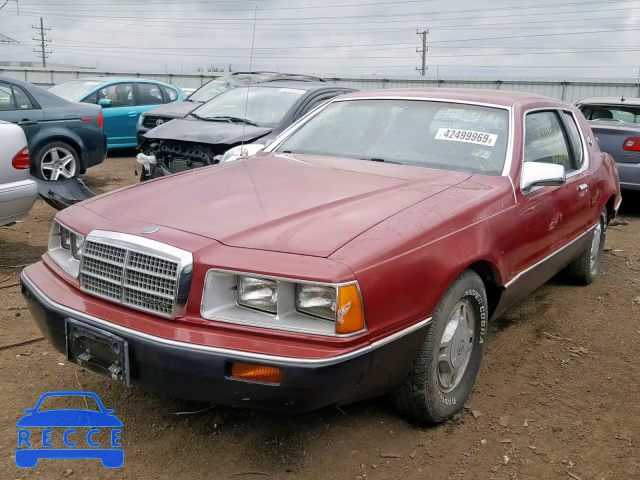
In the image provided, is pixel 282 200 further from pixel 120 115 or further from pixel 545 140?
pixel 120 115

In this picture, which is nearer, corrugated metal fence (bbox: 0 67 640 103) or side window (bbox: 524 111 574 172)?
side window (bbox: 524 111 574 172)

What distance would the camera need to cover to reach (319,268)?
2402mm

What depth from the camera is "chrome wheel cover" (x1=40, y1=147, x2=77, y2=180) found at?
26.6 ft

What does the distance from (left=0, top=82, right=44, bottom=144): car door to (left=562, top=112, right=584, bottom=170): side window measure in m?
6.16

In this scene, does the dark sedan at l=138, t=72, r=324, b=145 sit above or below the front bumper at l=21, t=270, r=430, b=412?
Result: above

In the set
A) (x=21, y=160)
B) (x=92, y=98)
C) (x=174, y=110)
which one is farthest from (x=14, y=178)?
(x=92, y=98)

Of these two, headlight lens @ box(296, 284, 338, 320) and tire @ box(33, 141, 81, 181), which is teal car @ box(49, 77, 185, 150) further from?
headlight lens @ box(296, 284, 338, 320)

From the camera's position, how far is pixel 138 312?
264 cm

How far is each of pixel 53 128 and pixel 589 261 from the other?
253 inches

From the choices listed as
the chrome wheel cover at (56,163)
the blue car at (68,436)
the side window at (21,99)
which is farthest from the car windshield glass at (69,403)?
the side window at (21,99)

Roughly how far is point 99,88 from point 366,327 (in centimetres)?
1030

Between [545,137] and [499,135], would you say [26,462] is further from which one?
[545,137]

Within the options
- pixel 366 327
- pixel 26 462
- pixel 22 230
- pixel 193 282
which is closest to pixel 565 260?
pixel 366 327

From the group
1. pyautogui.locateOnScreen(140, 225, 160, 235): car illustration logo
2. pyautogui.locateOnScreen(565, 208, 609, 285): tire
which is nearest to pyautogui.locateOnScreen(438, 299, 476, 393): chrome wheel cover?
pyautogui.locateOnScreen(140, 225, 160, 235): car illustration logo
